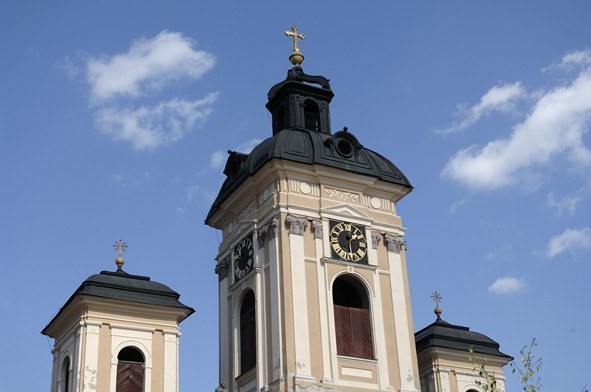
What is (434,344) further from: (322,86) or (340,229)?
(322,86)

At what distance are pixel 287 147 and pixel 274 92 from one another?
4.66 meters

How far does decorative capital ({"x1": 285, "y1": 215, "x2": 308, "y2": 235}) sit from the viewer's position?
30.2 meters

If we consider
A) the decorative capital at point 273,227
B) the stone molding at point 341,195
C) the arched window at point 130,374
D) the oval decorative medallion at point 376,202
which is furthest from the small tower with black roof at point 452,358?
the arched window at point 130,374

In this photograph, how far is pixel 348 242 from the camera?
102 feet

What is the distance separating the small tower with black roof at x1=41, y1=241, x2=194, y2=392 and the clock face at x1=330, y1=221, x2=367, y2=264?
494cm

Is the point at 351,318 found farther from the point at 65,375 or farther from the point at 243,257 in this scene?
the point at 65,375

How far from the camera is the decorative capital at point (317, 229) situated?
100 ft

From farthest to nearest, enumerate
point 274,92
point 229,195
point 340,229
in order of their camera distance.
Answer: point 274,92 → point 229,195 → point 340,229

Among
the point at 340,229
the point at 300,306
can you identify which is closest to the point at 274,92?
the point at 340,229

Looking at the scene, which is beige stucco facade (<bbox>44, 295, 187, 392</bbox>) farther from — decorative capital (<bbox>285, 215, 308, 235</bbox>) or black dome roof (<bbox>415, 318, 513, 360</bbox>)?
black dome roof (<bbox>415, 318, 513, 360</bbox>)

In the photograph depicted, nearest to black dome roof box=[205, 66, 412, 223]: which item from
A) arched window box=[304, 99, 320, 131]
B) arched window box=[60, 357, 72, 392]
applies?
arched window box=[304, 99, 320, 131]

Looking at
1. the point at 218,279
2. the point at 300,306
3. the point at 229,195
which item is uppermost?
the point at 229,195

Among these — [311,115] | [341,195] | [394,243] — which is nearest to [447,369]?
[394,243]

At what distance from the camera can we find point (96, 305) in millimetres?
30406
